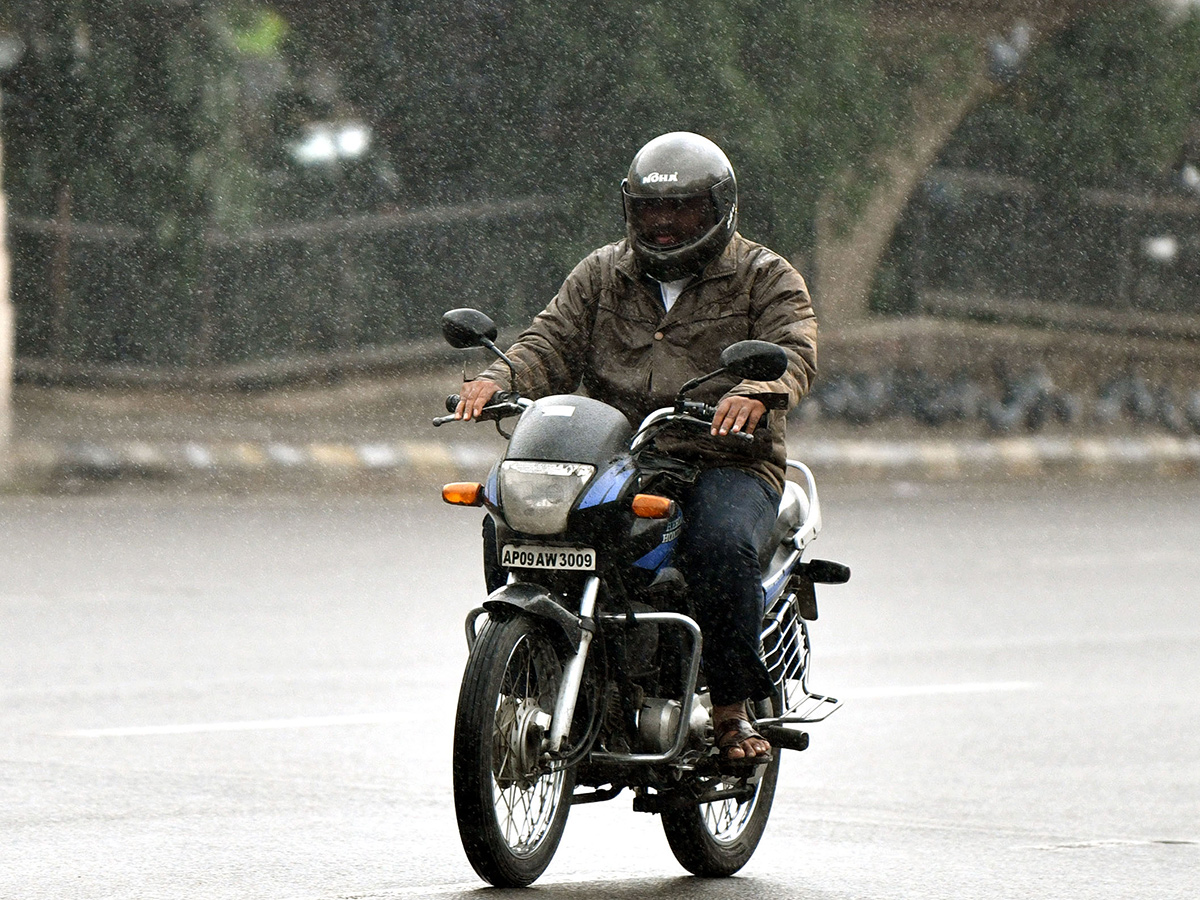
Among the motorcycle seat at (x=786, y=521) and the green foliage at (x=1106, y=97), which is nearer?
the motorcycle seat at (x=786, y=521)

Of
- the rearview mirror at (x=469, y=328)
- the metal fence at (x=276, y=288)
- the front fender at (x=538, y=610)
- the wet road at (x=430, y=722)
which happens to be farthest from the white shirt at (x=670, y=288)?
the metal fence at (x=276, y=288)

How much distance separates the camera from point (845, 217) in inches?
1068

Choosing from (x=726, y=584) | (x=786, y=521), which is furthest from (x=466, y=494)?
(x=786, y=521)

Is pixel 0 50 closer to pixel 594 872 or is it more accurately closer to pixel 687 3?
pixel 687 3

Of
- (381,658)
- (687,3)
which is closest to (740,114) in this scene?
(687,3)

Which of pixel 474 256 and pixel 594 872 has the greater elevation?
pixel 474 256

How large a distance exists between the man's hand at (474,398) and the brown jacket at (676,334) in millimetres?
80

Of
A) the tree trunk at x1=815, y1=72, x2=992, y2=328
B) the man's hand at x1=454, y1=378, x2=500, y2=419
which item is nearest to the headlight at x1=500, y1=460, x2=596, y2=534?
the man's hand at x1=454, y1=378, x2=500, y2=419

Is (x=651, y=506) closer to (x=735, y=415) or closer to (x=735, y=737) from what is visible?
(x=735, y=415)

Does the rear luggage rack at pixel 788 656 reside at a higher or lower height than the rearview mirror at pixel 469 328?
lower

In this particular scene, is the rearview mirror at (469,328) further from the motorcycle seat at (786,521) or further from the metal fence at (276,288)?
the metal fence at (276,288)

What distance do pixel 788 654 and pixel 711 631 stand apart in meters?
0.67

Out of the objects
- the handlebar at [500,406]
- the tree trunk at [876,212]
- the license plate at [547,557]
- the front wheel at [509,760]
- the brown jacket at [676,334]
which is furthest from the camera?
the tree trunk at [876,212]

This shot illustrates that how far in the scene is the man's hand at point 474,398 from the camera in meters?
6.03
